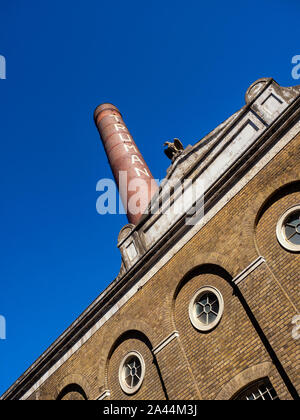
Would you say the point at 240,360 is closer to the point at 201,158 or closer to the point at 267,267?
the point at 267,267

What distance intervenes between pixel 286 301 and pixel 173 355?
304 cm

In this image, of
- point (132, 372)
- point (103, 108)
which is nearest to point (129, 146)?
point (103, 108)

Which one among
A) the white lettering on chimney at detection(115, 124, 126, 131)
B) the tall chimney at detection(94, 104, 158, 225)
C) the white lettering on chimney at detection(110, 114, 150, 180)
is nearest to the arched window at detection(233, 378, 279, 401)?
the tall chimney at detection(94, 104, 158, 225)

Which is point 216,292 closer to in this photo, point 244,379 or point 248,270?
point 248,270

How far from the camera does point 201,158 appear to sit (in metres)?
10.7

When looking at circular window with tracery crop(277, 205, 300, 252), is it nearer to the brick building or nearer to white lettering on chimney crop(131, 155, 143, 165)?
the brick building

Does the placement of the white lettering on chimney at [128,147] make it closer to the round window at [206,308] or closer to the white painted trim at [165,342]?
the round window at [206,308]

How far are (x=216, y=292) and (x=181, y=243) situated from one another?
168cm

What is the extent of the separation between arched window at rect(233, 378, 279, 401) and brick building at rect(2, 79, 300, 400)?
2 cm

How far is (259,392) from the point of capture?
7508 mm

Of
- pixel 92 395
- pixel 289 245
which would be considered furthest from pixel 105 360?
pixel 289 245

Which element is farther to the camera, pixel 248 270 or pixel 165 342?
pixel 165 342

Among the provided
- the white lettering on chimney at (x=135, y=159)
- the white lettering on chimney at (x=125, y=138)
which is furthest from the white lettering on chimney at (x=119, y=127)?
the white lettering on chimney at (x=135, y=159)

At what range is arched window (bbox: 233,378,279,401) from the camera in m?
7.32
